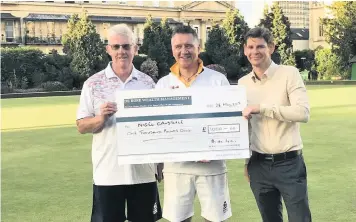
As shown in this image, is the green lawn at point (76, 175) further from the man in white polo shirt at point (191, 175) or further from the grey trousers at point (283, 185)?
the man in white polo shirt at point (191, 175)

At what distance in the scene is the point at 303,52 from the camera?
53.6 metres

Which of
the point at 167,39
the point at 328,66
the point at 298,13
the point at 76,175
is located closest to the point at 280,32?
the point at 328,66

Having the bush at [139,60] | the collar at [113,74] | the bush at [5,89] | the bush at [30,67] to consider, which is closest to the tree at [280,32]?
the bush at [139,60]

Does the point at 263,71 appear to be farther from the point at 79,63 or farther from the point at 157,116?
the point at 79,63

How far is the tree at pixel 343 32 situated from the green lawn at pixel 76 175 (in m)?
36.4

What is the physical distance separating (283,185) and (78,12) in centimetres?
6638

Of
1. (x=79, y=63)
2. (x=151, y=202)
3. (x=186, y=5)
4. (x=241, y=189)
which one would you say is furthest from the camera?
(x=186, y=5)

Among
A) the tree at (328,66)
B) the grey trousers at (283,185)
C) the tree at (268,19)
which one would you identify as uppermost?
the tree at (268,19)

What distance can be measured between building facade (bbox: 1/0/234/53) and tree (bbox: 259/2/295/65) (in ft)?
28.1

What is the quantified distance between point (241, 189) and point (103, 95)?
3576 mm

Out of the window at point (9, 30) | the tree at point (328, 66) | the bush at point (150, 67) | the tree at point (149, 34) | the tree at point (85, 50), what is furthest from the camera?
the window at point (9, 30)

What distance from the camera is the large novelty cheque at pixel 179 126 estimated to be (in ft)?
11.8

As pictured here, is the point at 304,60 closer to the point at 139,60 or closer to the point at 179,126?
the point at 139,60

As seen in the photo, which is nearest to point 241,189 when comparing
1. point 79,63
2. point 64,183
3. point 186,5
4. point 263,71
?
point 64,183
